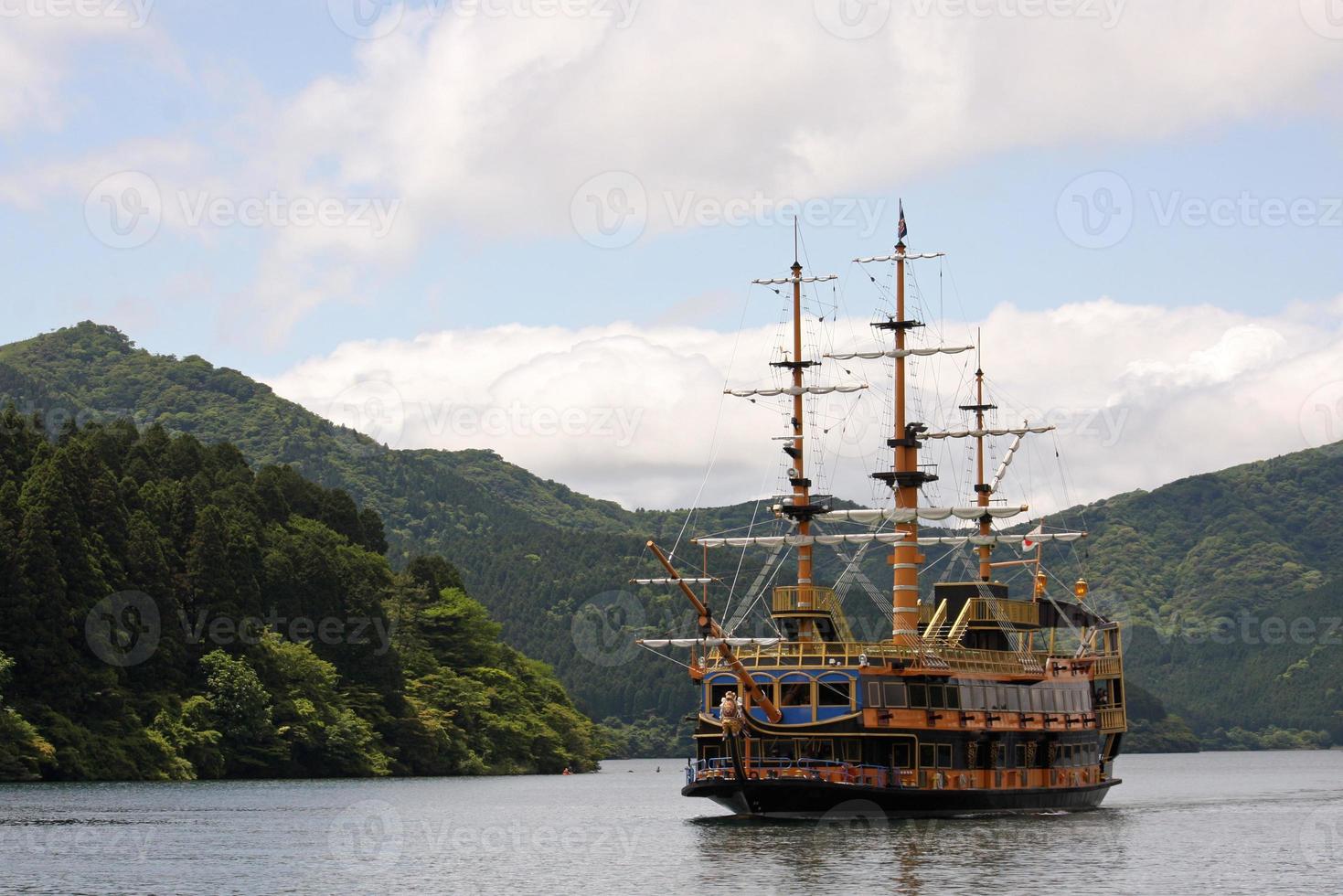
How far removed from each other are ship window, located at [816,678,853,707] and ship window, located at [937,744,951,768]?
604cm

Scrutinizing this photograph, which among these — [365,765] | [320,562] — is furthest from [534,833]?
[320,562]

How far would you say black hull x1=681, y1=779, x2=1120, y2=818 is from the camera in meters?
75.8

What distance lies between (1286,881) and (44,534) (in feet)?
233

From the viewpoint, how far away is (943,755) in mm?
81000

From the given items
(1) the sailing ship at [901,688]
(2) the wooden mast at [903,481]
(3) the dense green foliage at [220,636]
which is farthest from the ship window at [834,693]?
(3) the dense green foliage at [220,636]

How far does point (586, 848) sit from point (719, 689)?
940 cm

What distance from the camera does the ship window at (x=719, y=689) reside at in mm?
78875

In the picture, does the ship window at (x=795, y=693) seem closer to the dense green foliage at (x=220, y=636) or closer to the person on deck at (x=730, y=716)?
the person on deck at (x=730, y=716)

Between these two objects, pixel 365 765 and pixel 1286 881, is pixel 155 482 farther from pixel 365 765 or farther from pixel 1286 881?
pixel 1286 881

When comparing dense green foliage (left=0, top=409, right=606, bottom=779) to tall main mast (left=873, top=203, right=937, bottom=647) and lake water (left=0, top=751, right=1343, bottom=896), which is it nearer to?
lake water (left=0, top=751, right=1343, bottom=896)

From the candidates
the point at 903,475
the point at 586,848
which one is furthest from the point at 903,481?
the point at 586,848

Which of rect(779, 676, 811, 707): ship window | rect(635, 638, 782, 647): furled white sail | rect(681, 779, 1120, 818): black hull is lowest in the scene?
rect(681, 779, 1120, 818): black hull

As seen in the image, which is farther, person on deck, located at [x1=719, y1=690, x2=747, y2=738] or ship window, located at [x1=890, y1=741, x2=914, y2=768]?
ship window, located at [x1=890, y1=741, x2=914, y2=768]

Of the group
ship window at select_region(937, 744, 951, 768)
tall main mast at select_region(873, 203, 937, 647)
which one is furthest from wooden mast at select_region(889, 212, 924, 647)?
ship window at select_region(937, 744, 951, 768)
